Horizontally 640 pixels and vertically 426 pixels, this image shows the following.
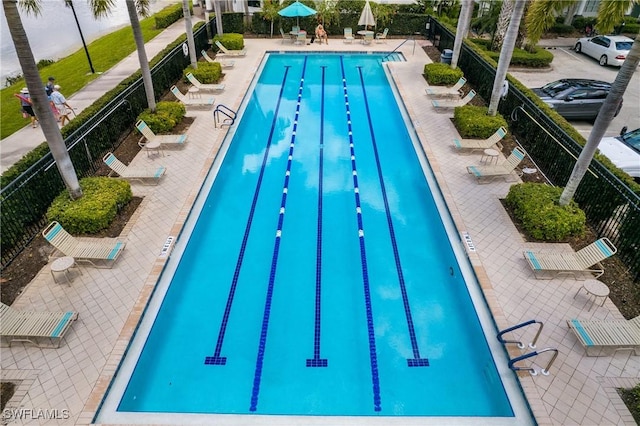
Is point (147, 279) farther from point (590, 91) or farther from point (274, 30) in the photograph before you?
point (274, 30)

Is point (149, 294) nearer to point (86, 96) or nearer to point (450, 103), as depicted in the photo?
point (86, 96)

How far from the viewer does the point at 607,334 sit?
6.72 m

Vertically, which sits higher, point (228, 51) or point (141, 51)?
point (141, 51)

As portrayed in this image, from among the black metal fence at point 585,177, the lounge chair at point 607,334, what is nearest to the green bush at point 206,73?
the black metal fence at point 585,177

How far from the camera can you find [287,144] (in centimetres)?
1356

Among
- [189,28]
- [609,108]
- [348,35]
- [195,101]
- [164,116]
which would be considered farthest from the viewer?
[348,35]

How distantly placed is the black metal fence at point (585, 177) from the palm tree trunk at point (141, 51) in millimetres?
11660

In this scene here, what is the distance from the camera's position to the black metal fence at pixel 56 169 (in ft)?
27.5

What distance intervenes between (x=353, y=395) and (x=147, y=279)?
4.40m

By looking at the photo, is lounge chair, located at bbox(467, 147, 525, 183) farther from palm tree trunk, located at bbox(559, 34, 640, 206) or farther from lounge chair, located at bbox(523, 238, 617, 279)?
lounge chair, located at bbox(523, 238, 617, 279)

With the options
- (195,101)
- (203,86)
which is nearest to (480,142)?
(195,101)

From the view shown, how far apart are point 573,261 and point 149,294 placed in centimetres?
810

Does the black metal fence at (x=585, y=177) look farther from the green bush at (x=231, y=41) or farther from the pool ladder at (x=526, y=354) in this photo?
the green bush at (x=231, y=41)

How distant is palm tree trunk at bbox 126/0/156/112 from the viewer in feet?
38.7
